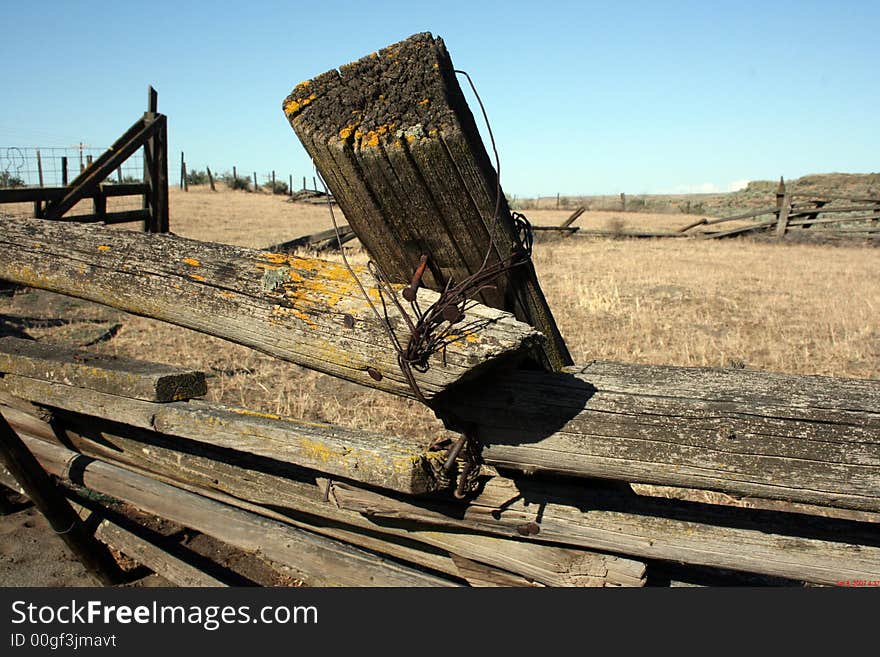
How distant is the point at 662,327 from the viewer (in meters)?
7.63

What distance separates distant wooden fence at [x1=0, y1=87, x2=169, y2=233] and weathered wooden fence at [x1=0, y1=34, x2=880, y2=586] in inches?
307

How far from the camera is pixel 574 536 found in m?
2.14

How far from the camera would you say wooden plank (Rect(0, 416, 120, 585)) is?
9.65ft

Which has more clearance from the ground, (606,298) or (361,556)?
(606,298)

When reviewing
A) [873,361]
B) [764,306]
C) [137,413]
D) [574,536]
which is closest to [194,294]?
[137,413]

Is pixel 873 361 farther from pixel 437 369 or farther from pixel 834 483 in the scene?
pixel 437 369

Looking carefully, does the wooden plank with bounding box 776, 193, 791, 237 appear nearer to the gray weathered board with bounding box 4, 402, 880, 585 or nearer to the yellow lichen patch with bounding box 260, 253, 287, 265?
the gray weathered board with bounding box 4, 402, 880, 585

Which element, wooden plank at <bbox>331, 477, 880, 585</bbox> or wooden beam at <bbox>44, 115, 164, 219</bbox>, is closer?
wooden plank at <bbox>331, 477, 880, 585</bbox>

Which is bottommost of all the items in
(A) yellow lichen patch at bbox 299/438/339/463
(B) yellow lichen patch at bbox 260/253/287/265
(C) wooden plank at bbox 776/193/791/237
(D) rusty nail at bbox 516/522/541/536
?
(D) rusty nail at bbox 516/522/541/536

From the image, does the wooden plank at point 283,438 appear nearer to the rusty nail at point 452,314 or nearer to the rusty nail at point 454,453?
the rusty nail at point 454,453

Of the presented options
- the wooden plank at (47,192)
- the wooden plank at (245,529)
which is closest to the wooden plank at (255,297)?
the wooden plank at (245,529)

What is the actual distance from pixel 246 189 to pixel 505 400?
44675mm

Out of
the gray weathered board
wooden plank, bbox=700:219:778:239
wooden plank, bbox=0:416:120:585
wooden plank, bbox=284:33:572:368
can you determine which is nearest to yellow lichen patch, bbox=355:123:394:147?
wooden plank, bbox=284:33:572:368

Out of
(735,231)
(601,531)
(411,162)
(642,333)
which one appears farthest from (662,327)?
(735,231)
